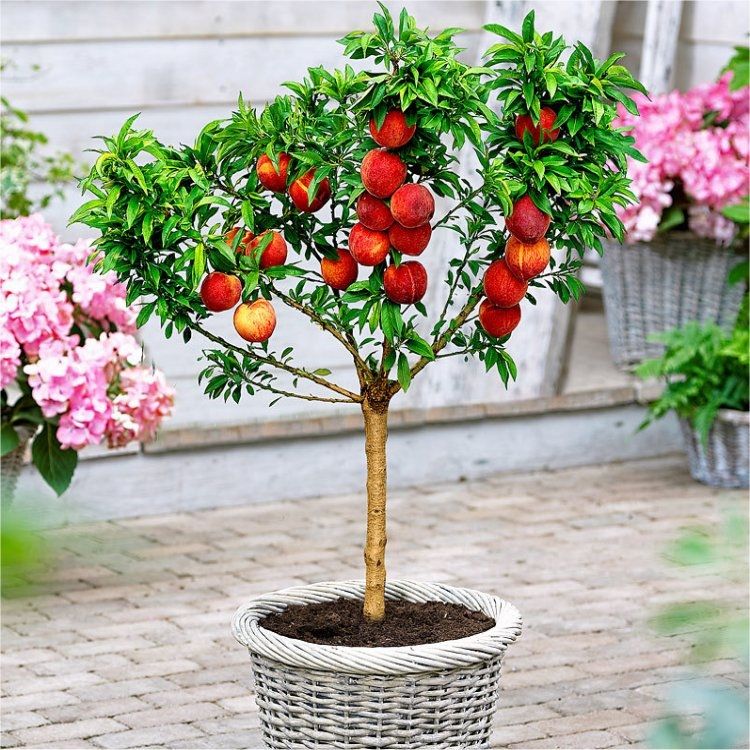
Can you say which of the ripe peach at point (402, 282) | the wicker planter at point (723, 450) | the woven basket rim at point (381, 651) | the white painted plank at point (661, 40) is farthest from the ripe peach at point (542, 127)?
the white painted plank at point (661, 40)

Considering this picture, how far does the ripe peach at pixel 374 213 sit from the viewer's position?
6.54ft

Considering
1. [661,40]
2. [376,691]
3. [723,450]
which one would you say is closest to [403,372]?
[376,691]

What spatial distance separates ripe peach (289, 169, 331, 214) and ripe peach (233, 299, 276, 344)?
0.17m

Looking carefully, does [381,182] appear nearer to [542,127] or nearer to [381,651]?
[542,127]

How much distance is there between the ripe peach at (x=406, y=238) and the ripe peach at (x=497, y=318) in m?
0.18

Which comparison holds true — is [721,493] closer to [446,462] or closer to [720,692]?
[446,462]

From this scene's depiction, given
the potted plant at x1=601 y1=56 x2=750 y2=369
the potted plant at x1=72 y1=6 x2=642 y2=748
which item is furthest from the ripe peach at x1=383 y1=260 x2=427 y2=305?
the potted plant at x1=601 y1=56 x2=750 y2=369

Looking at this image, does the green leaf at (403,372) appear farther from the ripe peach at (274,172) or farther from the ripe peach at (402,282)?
the ripe peach at (274,172)

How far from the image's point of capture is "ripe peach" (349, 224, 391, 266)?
6.59ft

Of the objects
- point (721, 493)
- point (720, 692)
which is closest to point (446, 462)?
point (721, 493)

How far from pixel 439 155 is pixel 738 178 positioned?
299cm

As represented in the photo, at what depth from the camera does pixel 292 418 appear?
4578 mm

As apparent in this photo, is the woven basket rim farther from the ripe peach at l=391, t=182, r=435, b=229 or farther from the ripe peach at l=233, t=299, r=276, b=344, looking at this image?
the ripe peach at l=391, t=182, r=435, b=229

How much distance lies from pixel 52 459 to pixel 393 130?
6.23ft
